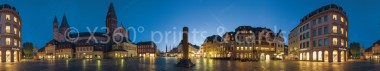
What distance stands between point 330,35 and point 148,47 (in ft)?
440

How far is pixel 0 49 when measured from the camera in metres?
52.8

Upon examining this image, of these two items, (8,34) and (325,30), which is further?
(325,30)

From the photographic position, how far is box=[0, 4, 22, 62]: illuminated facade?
53.0 meters

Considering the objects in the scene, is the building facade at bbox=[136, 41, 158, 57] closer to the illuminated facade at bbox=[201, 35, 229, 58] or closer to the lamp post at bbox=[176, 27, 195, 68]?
the illuminated facade at bbox=[201, 35, 229, 58]

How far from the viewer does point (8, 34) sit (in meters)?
53.9

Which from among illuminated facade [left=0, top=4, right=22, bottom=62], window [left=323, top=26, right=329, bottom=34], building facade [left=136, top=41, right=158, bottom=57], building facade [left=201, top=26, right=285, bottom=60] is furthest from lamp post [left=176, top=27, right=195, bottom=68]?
building facade [left=136, top=41, right=158, bottom=57]

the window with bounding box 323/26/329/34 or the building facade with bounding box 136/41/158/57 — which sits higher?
the window with bounding box 323/26/329/34

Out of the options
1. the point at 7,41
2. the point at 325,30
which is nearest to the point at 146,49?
the point at 7,41

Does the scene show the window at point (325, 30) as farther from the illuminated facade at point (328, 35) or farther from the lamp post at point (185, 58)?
the lamp post at point (185, 58)

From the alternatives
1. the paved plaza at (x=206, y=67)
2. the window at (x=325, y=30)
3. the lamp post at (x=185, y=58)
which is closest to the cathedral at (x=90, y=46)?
the paved plaza at (x=206, y=67)

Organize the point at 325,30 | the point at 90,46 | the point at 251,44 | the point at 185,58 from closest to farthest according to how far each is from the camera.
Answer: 1. the point at 185,58
2. the point at 325,30
3. the point at 251,44
4. the point at 90,46

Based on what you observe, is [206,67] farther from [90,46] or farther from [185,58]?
[90,46]

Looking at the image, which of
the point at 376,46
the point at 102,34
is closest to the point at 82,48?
the point at 102,34

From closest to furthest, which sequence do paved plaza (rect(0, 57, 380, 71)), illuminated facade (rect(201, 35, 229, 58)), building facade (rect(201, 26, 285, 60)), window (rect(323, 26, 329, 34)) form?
paved plaza (rect(0, 57, 380, 71))
window (rect(323, 26, 329, 34))
building facade (rect(201, 26, 285, 60))
illuminated facade (rect(201, 35, 229, 58))
